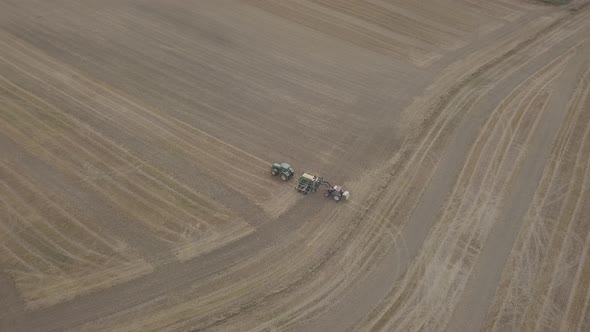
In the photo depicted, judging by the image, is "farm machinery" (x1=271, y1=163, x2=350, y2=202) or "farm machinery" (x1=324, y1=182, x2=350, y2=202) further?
"farm machinery" (x1=271, y1=163, x2=350, y2=202)

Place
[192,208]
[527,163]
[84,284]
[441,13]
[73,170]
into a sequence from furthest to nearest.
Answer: [441,13] < [527,163] < [73,170] < [192,208] < [84,284]

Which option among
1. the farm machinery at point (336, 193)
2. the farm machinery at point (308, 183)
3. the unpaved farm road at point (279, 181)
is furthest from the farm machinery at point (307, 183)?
the farm machinery at point (336, 193)

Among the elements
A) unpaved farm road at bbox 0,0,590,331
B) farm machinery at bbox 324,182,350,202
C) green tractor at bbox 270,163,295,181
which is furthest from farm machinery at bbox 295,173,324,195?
green tractor at bbox 270,163,295,181

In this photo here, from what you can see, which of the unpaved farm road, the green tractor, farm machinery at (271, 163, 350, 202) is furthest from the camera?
the green tractor

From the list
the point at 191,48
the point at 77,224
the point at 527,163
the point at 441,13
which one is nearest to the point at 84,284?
the point at 77,224

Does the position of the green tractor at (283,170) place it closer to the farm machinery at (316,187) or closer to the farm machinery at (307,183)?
the farm machinery at (316,187)

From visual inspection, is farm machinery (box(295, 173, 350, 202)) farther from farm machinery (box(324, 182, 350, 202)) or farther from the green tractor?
the green tractor

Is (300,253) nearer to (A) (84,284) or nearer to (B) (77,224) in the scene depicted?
(A) (84,284)
